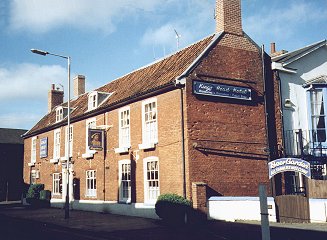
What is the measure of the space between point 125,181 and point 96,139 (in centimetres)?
329

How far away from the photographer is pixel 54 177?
30953mm

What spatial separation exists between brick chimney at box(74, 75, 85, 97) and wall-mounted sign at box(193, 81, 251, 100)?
20.4m

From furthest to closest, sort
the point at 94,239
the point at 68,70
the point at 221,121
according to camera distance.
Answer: the point at 68,70
the point at 221,121
the point at 94,239

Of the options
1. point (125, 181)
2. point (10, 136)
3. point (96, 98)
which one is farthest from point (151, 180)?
point (10, 136)

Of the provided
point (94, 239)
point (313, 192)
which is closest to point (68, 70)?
point (94, 239)

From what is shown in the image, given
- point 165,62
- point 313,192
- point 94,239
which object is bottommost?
point 94,239

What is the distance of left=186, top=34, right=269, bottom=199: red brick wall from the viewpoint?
18219 millimetres

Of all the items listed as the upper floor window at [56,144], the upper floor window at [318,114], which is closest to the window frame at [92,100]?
the upper floor window at [56,144]

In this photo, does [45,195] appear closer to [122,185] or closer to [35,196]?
[35,196]

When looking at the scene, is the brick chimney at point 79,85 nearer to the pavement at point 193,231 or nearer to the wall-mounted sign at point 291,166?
the pavement at point 193,231

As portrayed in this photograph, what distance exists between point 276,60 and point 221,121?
5634 millimetres

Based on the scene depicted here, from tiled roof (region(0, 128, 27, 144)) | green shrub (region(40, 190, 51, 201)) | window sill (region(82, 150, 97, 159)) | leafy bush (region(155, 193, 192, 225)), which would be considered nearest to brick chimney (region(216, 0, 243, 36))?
leafy bush (region(155, 193, 192, 225))

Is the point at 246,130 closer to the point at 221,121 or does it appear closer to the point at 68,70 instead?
the point at 221,121

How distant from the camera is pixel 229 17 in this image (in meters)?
20.6
